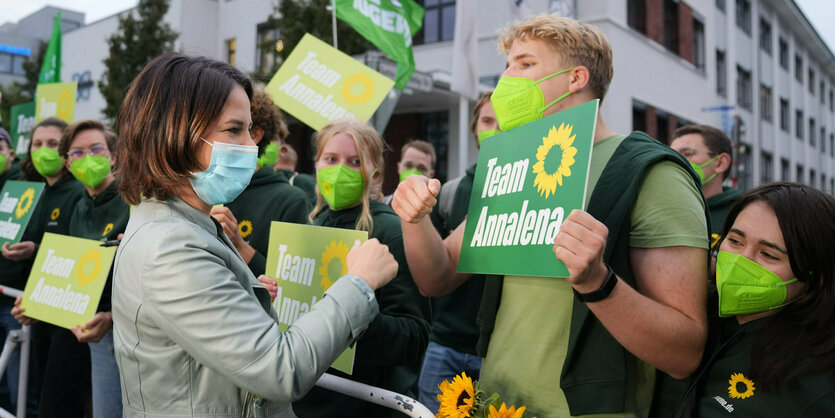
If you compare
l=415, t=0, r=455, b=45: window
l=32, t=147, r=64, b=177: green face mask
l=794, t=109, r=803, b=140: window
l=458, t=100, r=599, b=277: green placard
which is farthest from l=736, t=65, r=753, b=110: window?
l=458, t=100, r=599, b=277: green placard

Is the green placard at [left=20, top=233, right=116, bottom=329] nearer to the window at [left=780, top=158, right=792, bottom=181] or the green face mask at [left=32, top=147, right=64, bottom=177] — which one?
the green face mask at [left=32, top=147, right=64, bottom=177]

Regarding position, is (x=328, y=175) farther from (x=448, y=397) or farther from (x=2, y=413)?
(x=2, y=413)

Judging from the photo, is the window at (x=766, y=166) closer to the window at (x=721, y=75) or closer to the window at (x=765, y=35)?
the window at (x=765, y=35)

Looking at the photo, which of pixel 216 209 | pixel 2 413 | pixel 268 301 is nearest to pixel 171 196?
pixel 268 301

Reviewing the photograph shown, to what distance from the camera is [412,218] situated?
197 cm

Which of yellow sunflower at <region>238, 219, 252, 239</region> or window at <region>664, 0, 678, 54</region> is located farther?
window at <region>664, 0, 678, 54</region>

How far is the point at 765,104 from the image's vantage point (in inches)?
1174

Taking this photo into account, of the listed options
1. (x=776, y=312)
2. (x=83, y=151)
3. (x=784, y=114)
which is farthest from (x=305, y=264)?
(x=784, y=114)

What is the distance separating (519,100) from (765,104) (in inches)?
1295

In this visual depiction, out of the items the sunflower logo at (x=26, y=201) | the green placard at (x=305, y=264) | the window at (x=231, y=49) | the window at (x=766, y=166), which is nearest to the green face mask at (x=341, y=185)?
the green placard at (x=305, y=264)

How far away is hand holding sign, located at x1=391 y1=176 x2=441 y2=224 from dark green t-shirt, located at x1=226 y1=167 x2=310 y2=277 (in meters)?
1.28

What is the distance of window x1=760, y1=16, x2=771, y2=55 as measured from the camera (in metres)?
29.0

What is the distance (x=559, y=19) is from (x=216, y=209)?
1603 mm

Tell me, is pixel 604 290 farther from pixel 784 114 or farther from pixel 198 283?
pixel 784 114
